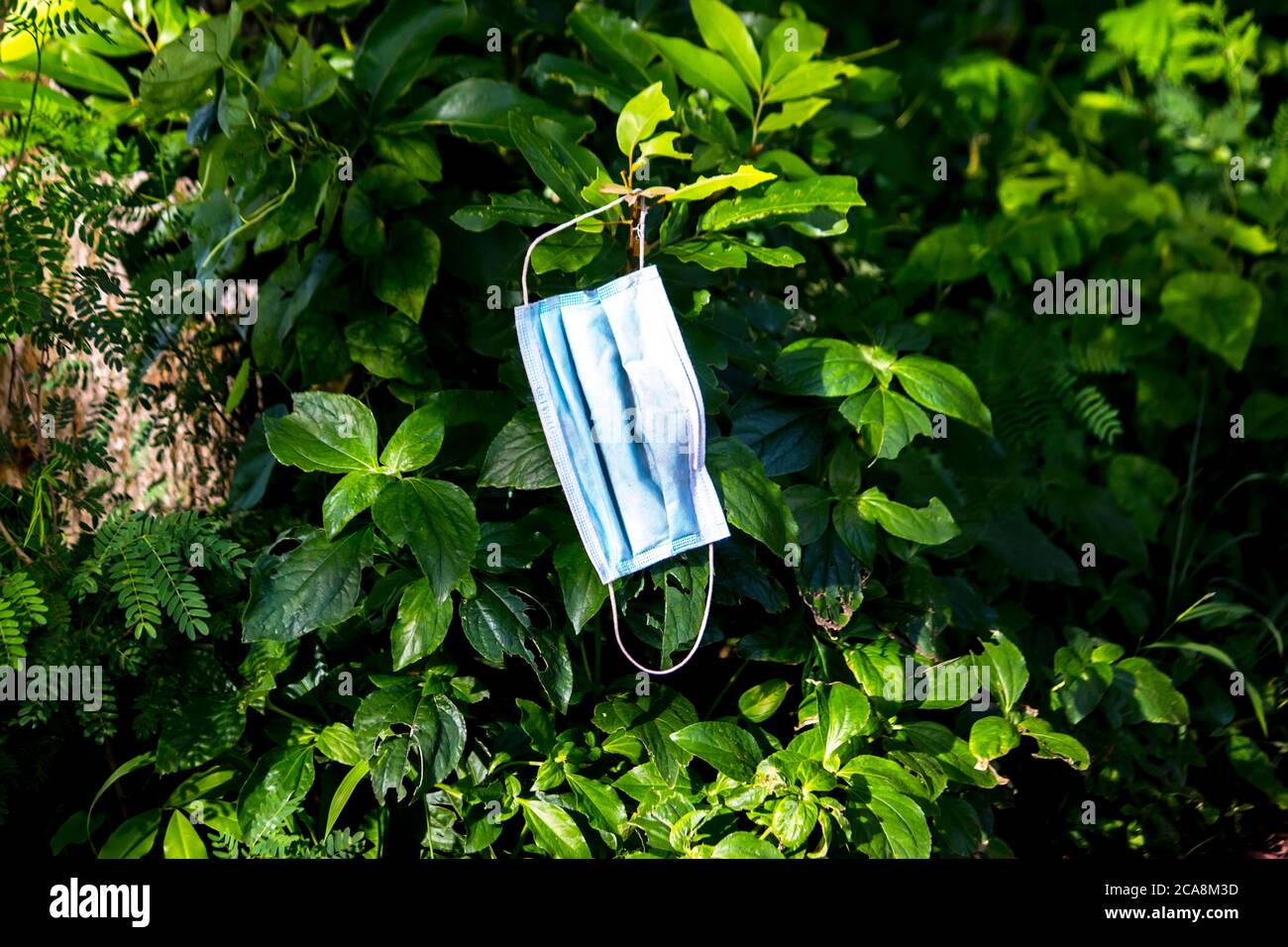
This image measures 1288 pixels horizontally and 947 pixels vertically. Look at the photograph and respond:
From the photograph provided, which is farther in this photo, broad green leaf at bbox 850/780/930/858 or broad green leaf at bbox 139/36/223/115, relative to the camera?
broad green leaf at bbox 139/36/223/115

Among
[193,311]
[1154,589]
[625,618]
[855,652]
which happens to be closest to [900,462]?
[855,652]

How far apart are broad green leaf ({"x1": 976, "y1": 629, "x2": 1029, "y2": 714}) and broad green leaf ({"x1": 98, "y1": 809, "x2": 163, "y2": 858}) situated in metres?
1.46

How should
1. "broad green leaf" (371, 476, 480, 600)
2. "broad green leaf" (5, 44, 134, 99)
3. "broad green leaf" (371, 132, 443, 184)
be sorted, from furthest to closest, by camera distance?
"broad green leaf" (5, 44, 134, 99) < "broad green leaf" (371, 132, 443, 184) < "broad green leaf" (371, 476, 480, 600)

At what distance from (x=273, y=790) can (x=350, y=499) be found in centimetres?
50

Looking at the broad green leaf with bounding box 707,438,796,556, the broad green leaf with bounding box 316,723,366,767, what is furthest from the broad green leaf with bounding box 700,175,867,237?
the broad green leaf with bounding box 316,723,366,767

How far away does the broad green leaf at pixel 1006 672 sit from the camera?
1.90 m

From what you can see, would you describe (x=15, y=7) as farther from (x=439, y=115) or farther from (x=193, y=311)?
(x=439, y=115)

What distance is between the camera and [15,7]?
193cm

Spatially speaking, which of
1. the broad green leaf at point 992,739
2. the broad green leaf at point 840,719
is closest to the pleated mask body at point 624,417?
the broad green leaf at point 840,719

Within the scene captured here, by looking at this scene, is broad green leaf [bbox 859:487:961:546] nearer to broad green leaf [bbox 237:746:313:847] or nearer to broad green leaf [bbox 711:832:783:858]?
broad green leaf [bbox 711:832:783:858]

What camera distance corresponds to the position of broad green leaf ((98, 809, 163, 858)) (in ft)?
6.05

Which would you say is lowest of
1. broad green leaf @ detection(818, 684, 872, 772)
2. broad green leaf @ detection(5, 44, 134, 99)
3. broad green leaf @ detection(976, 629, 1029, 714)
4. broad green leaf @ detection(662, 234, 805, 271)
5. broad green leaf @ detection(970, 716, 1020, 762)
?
broad green leaf @ detection(970, 716, 1020, 762)

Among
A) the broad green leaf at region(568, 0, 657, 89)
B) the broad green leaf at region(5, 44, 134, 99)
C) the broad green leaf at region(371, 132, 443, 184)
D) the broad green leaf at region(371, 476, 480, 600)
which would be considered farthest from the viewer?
the broad green leaf at region(568, 0, 657, 89)
